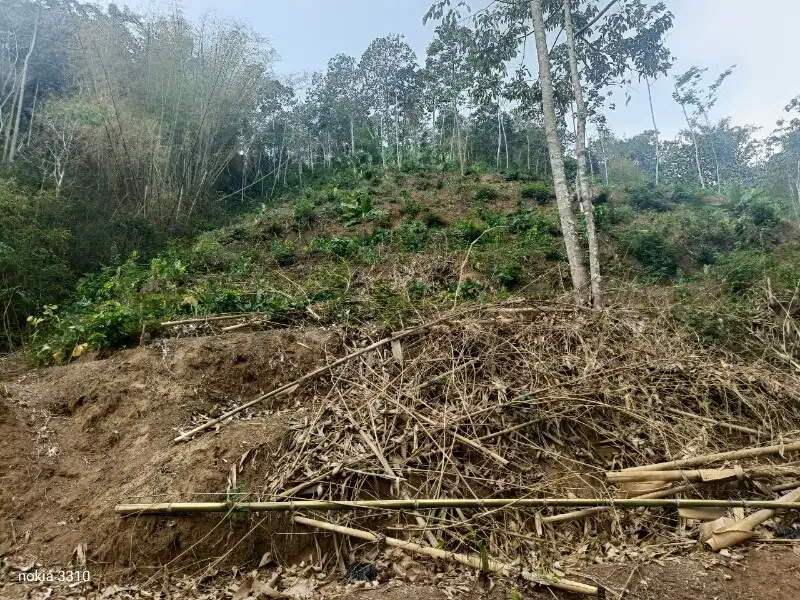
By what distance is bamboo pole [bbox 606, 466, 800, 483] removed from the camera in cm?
291

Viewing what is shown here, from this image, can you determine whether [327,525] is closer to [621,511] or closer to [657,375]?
[621,511]

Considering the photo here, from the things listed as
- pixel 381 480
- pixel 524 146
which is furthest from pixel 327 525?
pixel 524 146

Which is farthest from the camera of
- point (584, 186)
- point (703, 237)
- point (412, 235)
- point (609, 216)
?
point (609, 216)

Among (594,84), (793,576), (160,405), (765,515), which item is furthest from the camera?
(594,84)

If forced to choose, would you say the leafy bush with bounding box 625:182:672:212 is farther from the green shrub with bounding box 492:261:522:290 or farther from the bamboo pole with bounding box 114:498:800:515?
the bamboo pole with bounding box 114:498:800:515

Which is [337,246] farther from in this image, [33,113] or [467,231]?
[33,113]

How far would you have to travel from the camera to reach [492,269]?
31.0 ft

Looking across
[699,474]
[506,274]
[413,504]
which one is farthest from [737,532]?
[506,274]

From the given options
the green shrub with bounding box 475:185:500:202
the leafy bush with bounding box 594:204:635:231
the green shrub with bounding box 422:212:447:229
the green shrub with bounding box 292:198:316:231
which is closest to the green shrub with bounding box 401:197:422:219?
the green shrub with bounding box 422:212:447:229

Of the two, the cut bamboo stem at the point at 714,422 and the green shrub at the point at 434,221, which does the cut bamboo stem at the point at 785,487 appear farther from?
the green shrub at the point at 434,221

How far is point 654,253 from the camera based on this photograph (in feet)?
35.6

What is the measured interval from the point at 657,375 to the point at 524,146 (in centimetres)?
2317

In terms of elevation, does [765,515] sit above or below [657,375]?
below

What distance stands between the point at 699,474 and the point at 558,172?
4.62m
